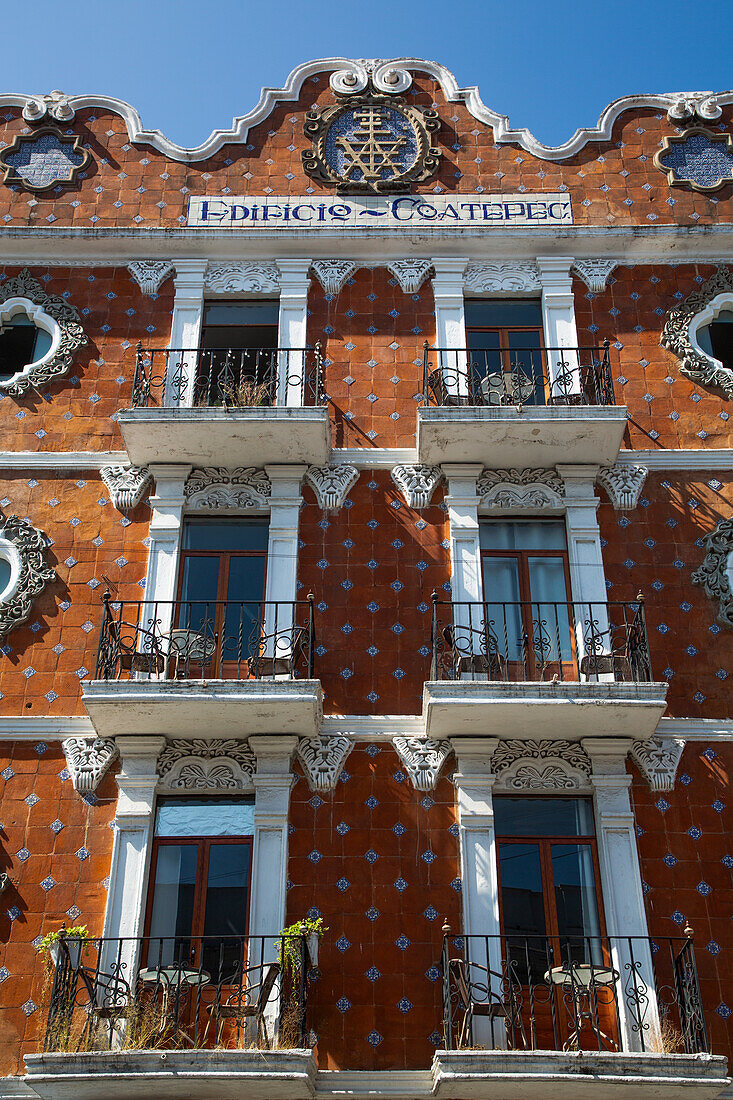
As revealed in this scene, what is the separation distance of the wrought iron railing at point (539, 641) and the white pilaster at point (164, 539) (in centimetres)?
313

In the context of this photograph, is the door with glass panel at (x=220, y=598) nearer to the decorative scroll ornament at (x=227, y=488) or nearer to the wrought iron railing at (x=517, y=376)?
the decorative scroll ornament at (x=227, y=488)

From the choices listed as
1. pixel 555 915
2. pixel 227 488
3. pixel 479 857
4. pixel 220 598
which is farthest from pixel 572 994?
pixel 227 488

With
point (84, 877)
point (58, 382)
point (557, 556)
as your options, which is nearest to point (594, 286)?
point (557, 556)

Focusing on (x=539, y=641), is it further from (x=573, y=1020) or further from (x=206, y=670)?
(x=573, y=1020)

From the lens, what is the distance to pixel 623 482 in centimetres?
1653

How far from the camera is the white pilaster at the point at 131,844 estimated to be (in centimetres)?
1380

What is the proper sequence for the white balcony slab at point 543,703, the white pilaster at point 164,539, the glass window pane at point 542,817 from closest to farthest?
1. the white balcony slab at point 543,703
2. the glass window pane at point 542,817
3. the white pilaster at point 164,539

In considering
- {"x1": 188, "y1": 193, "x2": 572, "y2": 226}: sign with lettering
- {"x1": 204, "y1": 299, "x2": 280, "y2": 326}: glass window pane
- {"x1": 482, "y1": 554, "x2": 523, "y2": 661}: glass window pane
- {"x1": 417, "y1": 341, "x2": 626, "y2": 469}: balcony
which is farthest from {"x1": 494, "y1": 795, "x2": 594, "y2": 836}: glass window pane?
{"x1": 188, "y1": 193, "x2": 572, "y2": 226}: sign with lettering

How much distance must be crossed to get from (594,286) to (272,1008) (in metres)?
10.1

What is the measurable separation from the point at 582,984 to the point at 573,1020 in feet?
1.17

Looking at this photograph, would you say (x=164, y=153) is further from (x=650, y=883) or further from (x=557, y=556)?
(x=650, y=883)

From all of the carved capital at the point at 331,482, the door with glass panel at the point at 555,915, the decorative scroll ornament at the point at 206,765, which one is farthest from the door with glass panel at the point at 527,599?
the decorative scroll ornament at the point at 206,765

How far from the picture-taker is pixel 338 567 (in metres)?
16.1

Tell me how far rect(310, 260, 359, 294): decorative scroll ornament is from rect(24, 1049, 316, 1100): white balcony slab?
32.4 ft
